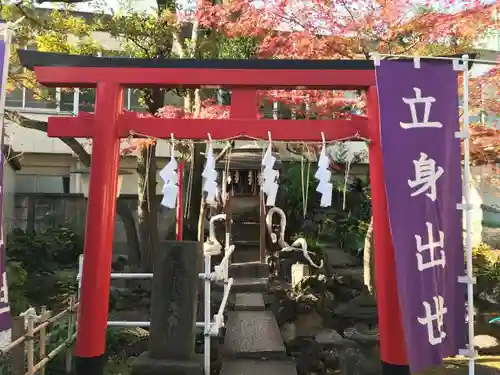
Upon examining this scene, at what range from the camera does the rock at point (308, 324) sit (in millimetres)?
9539

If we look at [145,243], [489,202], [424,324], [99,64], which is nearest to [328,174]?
[424,324]

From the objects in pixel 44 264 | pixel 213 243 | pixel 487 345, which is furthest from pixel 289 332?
pixel 44 264

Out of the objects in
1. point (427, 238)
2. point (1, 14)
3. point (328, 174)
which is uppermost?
point (1, 14)

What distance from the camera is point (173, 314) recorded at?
19.3 ft

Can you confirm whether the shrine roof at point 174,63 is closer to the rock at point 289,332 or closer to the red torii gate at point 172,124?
the red torii gate at point 172,124

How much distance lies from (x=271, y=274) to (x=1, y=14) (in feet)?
27.4

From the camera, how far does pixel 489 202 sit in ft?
65.8

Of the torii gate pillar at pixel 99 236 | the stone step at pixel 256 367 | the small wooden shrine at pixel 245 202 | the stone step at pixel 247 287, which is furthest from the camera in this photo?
the small wooden shrine at pixel 245 202

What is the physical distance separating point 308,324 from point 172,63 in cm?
613

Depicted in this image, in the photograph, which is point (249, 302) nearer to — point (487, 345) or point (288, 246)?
point (288, 246)

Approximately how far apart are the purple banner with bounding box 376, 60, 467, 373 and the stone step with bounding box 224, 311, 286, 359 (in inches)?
103

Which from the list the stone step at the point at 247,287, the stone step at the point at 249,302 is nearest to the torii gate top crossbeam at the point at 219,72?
the stone step at the point at 249,302

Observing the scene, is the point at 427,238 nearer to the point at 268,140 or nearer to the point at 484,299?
the point at 268,140

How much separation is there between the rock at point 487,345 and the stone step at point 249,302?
4221 mm
